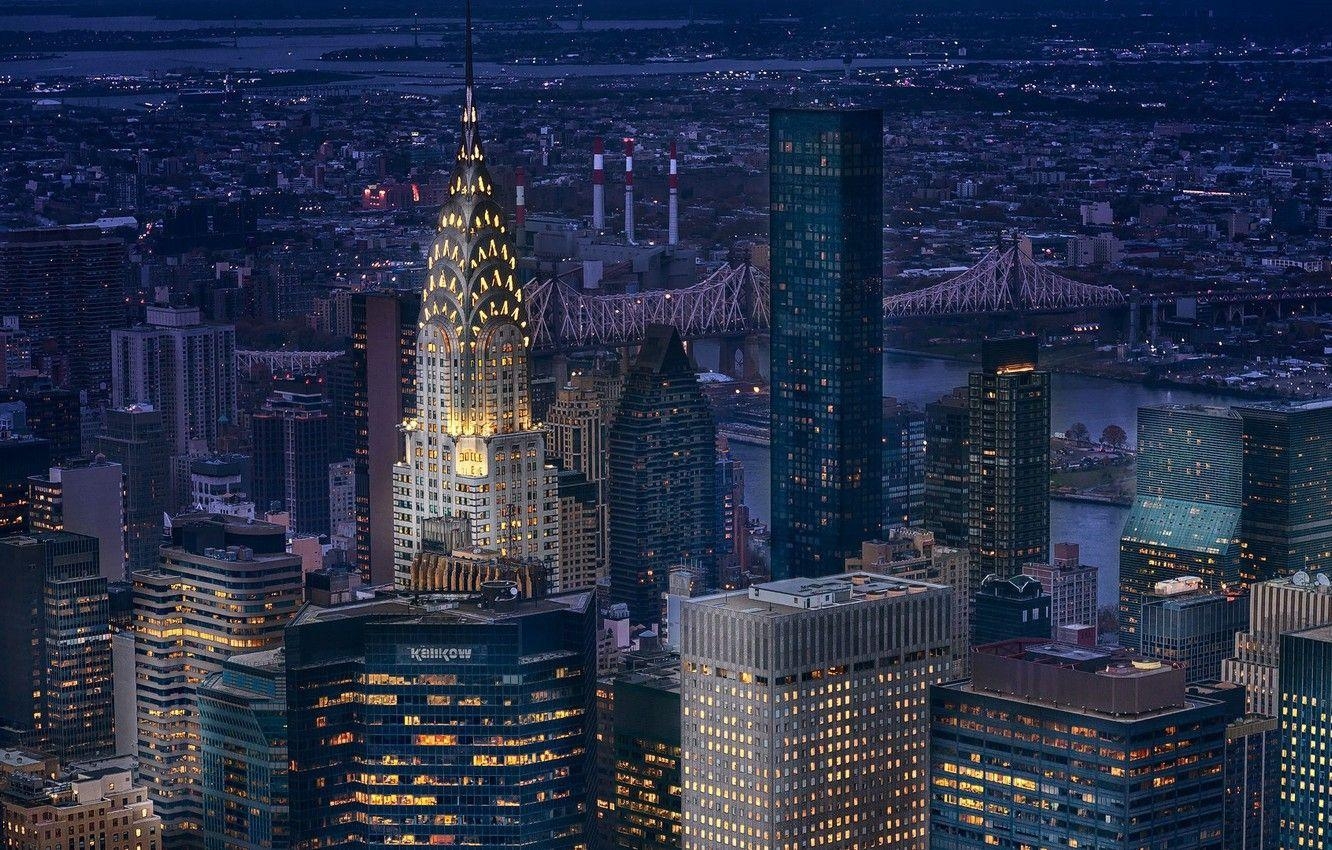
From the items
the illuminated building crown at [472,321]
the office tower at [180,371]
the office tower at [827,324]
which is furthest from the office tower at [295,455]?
the illuminated building crown at [472,321]

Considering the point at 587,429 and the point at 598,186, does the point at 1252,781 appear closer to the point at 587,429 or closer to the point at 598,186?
the point at 587,429

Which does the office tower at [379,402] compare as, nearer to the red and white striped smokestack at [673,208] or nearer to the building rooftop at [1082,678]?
the red and white striped smokestack at [673,208]

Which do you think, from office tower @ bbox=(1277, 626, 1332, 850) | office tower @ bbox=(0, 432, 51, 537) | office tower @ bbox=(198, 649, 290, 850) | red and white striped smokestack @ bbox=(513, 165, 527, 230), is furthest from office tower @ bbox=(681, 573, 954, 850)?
red and white striped smokestack @ bbox=(513, 165, 527, 230)

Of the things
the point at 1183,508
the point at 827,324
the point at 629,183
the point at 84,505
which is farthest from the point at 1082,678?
the point at 629,183

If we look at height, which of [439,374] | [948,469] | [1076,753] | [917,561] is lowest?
[1076,753]

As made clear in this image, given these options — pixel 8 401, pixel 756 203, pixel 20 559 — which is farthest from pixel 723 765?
pixel 8 401

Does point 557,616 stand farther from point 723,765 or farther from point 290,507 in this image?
point 290,507
